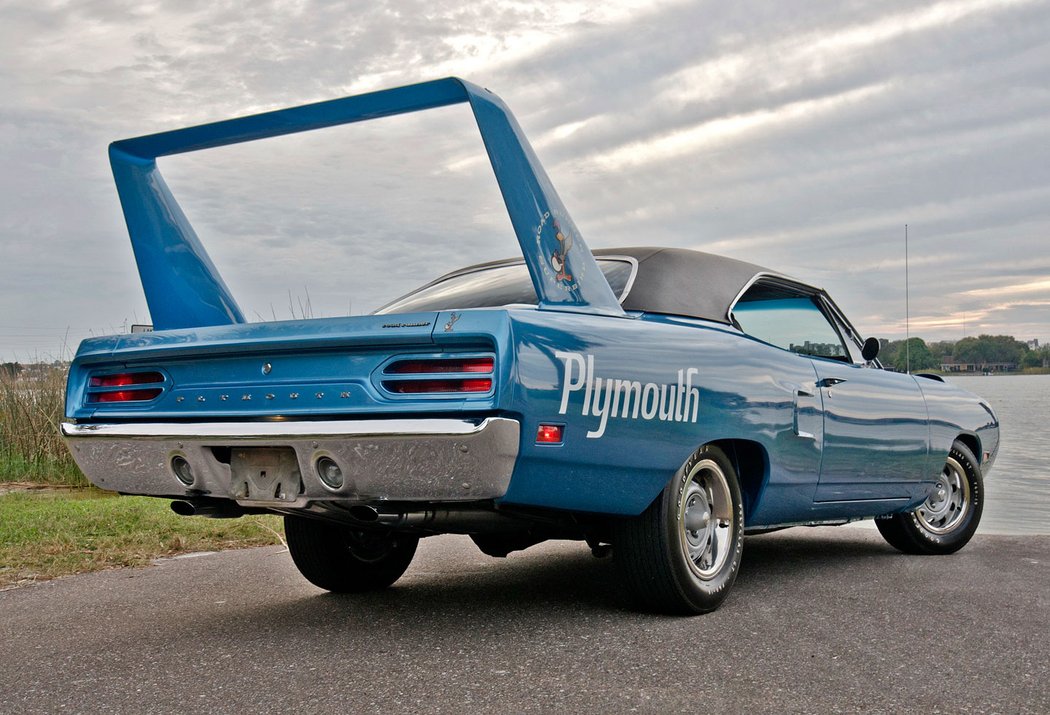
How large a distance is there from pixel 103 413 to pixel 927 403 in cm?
451

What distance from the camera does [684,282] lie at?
5000 millimetres

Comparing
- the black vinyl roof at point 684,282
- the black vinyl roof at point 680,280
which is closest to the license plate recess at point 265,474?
the black vinyl roof at point 680,280

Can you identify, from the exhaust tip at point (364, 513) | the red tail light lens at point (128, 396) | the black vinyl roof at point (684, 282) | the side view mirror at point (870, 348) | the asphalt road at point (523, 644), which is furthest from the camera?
the side view mirror at point (870, 348)

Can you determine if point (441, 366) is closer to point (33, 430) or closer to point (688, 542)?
point (688, 542)

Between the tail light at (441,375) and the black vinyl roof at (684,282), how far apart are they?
45.1 inches

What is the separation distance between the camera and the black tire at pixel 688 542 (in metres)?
4.37

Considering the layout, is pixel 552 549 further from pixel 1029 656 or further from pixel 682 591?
pixel 1029 656

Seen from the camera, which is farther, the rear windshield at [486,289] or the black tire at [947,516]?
the black tire at [947,516]

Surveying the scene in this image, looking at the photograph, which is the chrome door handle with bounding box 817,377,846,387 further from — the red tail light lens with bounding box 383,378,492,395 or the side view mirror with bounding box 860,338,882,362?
the red tail light lens with bounding box 383,378,492,395

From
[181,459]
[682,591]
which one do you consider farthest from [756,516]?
[181,459]

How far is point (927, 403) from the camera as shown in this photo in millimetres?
6586

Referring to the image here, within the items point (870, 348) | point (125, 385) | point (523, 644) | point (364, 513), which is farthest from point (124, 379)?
point (870, 348)

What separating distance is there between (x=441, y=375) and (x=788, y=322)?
262cm

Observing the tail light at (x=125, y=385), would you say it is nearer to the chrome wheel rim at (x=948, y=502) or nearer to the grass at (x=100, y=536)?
the grass at (x=100, y=536)
